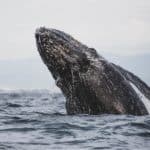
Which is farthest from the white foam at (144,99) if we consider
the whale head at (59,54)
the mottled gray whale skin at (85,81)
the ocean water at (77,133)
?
the whale head at (59,54)

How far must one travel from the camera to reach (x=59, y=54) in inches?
487

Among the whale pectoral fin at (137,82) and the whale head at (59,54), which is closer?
the whale head at (59,54)

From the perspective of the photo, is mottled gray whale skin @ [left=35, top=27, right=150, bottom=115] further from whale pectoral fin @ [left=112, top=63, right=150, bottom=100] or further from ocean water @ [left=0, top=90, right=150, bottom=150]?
ocean water @ [left=0, top=90, right=150, bottom=150]

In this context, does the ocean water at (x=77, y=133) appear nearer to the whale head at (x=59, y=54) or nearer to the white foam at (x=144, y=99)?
the white foam at (x=144, y=99)

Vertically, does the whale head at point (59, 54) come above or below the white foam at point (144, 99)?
above

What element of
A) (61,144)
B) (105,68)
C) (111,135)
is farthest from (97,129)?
(105,68)

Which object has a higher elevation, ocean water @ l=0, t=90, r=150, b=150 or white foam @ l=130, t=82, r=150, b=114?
white foam @ l=130, t=82, r=150, b=114

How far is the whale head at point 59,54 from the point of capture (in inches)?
483

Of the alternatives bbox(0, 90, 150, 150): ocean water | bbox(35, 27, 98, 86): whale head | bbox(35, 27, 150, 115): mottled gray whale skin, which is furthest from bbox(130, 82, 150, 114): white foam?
bbox(35, 27, 98, 86): whale head

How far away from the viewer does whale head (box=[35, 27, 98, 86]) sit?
12.3 metres

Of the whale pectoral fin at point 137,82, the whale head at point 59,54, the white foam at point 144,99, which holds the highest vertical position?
the whale head at point 59,54

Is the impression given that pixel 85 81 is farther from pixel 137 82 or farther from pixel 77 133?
pixel 77 133

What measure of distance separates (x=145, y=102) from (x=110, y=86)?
34.6 inches

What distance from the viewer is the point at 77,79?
12.5 metres
